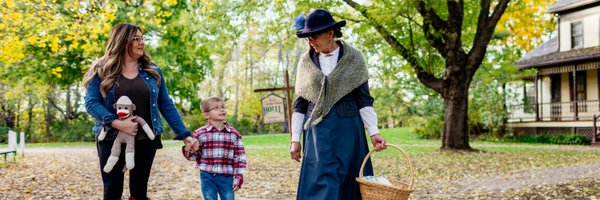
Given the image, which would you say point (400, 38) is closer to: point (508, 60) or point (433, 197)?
point (508, 60)

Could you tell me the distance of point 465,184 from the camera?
10594mm

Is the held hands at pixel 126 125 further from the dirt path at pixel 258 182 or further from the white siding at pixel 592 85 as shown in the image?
the white siding at pixel 592 85

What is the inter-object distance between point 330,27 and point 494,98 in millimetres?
25871

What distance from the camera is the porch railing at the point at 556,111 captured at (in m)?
26.7

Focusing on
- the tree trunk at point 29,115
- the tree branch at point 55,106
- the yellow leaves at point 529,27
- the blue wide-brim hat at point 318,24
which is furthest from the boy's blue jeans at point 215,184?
the tree branch at point 55,106

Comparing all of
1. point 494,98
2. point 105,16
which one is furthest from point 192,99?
point 105,16

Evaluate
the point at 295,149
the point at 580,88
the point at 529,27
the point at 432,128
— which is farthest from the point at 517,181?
the point at 529,27

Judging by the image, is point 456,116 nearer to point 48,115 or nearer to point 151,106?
point 151,106

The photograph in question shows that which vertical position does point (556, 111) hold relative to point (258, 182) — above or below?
above

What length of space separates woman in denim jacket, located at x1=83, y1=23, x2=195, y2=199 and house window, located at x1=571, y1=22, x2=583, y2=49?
1079 inches

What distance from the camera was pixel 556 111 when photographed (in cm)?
2853

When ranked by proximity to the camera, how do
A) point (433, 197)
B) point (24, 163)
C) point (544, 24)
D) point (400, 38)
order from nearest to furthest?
point (433, 197) → point (24, 163) → point (400, 38) → point (544, 24)

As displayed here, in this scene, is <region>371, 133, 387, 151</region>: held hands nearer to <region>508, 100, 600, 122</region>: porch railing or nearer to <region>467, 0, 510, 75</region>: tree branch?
<region>467, 0, 510, 75</region>: tree branch

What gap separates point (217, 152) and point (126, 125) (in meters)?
1.27
